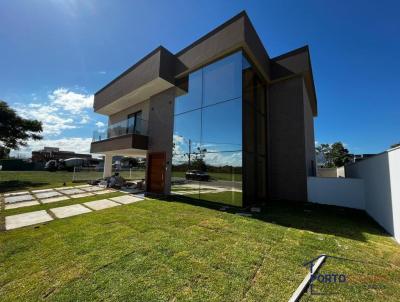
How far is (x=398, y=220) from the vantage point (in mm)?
4066

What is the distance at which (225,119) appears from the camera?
24.9ft

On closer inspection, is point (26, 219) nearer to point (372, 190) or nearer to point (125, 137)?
point (125, 137)

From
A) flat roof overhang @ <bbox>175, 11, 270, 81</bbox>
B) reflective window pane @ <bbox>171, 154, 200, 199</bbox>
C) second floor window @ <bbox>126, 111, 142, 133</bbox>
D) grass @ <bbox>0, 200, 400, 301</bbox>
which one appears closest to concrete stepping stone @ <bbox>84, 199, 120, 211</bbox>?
grass @ <bbox>0, 200, 400, 301</bbox>

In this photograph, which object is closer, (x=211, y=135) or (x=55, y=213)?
(x=55, y=213)

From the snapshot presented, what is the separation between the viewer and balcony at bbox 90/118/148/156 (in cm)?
1061

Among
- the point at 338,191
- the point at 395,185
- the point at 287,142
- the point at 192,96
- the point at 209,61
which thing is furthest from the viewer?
the point at 287,142

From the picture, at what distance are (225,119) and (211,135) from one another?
3.12ft

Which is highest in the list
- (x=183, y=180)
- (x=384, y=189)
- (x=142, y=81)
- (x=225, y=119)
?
(x=142, y=81)

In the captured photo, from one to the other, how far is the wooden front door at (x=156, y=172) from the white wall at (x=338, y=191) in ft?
25.0

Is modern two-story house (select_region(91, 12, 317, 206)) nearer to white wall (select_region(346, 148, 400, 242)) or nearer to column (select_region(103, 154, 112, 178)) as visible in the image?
white wall (select_region(346, 148, 400, 242))

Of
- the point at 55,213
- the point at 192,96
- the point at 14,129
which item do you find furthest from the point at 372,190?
the point at 14,129

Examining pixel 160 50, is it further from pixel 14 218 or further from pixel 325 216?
pixel 325 216

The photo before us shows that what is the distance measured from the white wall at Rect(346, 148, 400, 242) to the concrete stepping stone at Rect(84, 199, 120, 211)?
8.89 m

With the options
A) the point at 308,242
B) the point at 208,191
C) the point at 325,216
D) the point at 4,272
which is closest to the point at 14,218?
the point at 4,272
